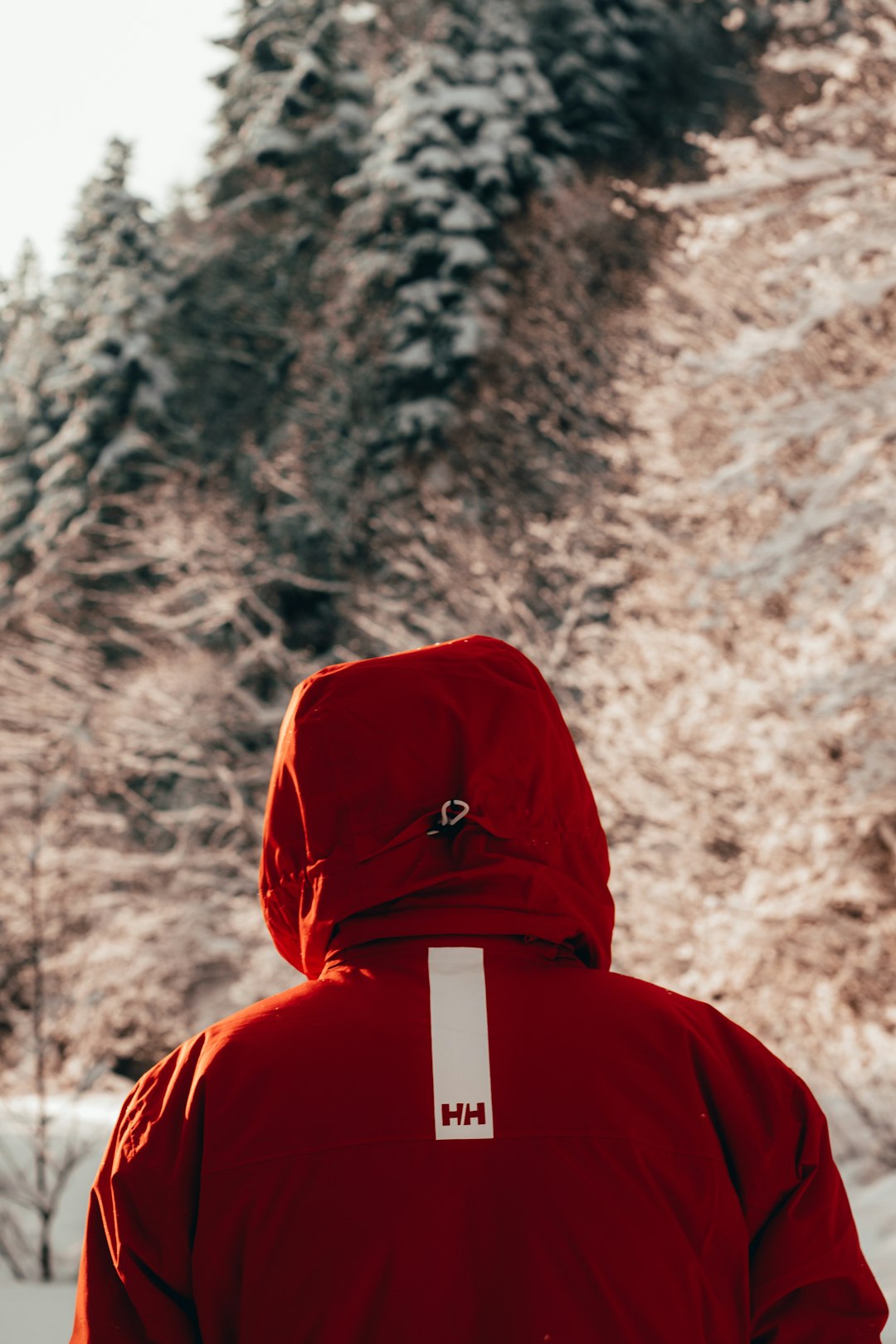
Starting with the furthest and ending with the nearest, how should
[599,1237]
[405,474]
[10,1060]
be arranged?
[405,474] → [10,1060] → [599,1237]

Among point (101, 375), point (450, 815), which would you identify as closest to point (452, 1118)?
point (450, 815)

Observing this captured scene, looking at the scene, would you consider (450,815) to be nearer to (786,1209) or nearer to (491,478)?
(786,1209)

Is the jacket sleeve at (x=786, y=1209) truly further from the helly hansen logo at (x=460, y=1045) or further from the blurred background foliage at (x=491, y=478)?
the blurred background foliage at (x=491, y=478)

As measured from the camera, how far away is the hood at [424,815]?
50.8 inches

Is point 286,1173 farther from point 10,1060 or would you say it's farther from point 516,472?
point 516,472

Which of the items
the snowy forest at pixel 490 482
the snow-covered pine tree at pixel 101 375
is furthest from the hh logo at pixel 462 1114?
the snow-covered pine tree at pixel 101 375

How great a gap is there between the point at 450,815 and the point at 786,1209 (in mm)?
488

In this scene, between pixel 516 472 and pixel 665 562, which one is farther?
pixel 516 472

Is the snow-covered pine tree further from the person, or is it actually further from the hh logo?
the hh logo

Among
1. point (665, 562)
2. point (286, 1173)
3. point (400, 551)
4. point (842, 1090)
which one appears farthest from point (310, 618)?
point (286, 1173)

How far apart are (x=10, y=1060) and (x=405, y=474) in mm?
9314

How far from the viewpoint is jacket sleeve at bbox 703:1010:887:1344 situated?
4.04ft

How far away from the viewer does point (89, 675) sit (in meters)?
17.2

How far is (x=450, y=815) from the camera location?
1294 millimetres
